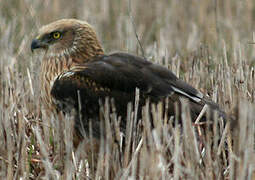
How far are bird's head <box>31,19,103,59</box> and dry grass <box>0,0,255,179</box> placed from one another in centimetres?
34

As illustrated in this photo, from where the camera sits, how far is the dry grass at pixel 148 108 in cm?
243

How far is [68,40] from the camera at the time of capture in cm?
413

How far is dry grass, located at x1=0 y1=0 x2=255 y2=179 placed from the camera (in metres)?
2.43

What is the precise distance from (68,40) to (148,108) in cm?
149

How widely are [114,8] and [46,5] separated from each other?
0.98 metres

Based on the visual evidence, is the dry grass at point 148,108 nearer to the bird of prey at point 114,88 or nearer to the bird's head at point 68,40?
the bird of prey at point 114,88

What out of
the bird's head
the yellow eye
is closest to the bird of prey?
the bird's head

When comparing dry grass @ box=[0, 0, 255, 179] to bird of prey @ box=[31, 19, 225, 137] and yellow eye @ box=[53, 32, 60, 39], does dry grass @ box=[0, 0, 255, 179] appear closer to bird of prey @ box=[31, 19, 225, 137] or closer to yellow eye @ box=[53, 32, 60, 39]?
bird of prey @ box=[31, 19, 225, 137]

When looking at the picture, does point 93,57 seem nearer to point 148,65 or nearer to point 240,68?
point 148,65

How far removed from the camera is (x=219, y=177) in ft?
8.65

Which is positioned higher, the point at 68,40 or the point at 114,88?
the point at 68,40

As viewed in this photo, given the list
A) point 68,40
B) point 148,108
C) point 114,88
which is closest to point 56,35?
point 68,40

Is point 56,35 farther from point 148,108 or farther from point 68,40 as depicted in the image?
point 148,108

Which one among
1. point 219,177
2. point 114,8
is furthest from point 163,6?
point 219,177
